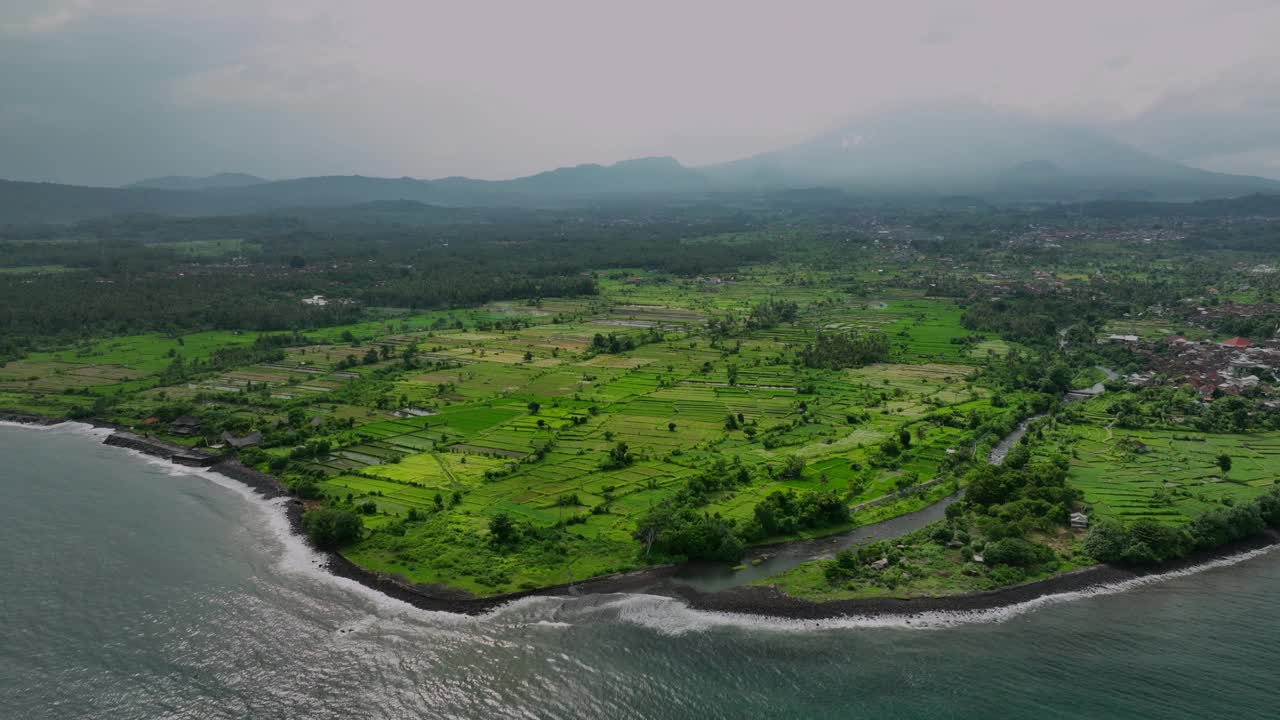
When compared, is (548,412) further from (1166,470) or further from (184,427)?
(1166,470)

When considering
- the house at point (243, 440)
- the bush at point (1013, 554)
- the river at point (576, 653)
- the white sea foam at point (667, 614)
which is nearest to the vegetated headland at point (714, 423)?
the bush at point (1013, 554)

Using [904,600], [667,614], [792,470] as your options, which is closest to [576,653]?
[667,614]

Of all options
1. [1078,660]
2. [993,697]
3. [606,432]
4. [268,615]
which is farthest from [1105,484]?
[268,615]

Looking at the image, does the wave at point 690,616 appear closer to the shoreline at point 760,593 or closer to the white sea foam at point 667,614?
the white sea foam at point 667,614

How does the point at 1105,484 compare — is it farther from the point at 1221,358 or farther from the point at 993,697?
the point at 1221,358

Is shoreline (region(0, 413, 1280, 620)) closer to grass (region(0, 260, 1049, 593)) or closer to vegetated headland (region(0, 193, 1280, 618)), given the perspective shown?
vegetated headland (region(0, 193, 1280, 618))

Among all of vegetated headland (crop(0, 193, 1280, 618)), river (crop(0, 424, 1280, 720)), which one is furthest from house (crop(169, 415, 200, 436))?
river (crop(0, 424, 1280, 720))
